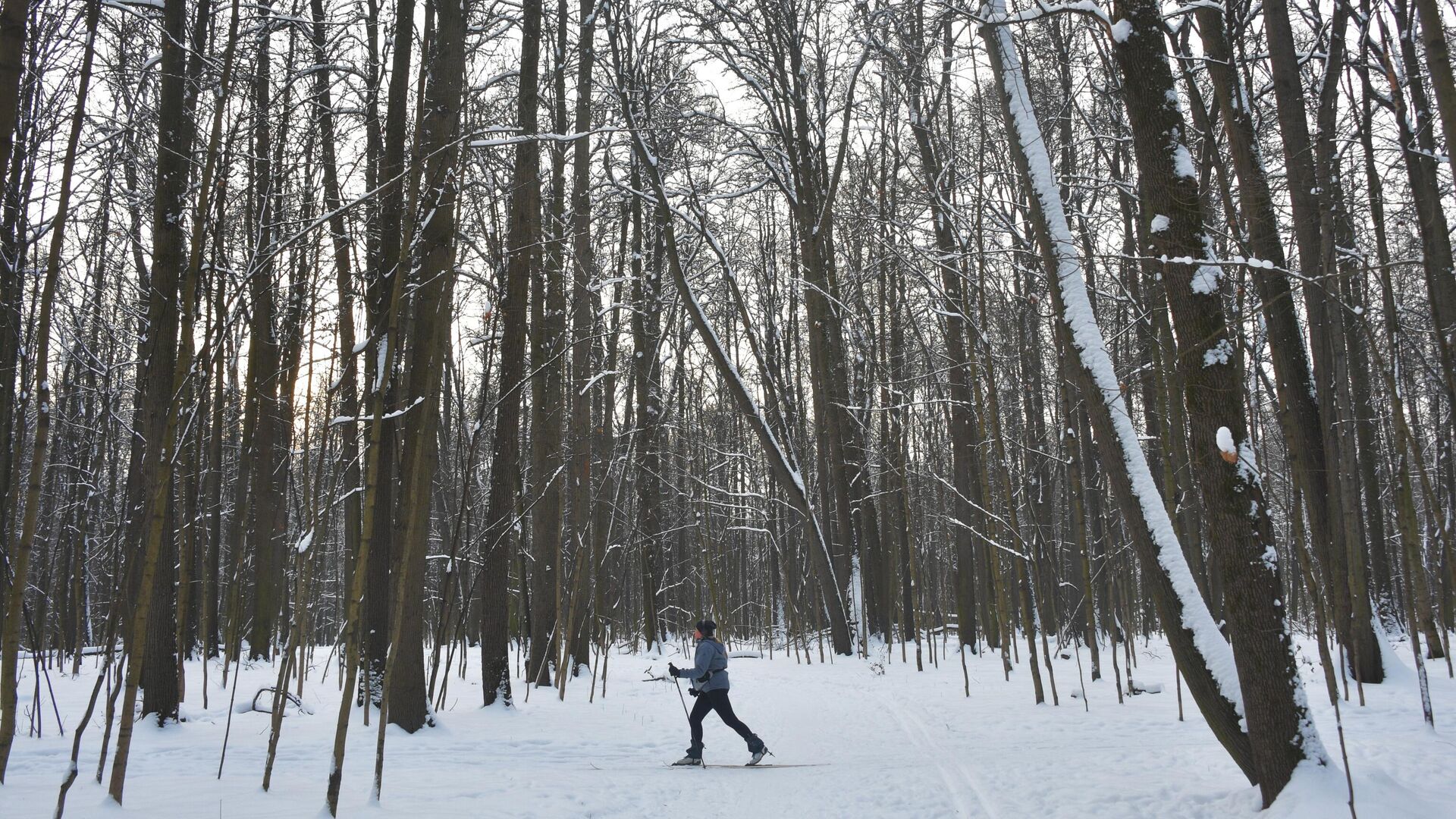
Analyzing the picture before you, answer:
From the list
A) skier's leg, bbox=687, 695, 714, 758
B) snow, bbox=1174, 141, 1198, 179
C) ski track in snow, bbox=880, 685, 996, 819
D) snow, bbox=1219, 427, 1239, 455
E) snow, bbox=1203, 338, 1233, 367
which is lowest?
ski track in snow, bbox=880, 685, 996, 819

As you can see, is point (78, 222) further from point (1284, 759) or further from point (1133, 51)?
point (1284, 759)

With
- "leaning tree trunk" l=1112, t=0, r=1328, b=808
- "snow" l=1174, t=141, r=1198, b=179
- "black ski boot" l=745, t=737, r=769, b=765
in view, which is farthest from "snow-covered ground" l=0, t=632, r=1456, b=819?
"snow" l=1174, t=141, r=1198, b=179

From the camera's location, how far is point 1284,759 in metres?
5.02

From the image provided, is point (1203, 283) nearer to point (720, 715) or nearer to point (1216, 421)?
point (1216, 421)

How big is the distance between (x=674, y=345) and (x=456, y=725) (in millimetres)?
12002

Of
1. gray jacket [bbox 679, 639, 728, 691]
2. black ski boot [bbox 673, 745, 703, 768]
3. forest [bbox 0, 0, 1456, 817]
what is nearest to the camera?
forest [bbox 0, 0, 1456, 817]

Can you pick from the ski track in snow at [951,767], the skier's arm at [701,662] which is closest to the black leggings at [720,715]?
the skier's arm at [701,662]

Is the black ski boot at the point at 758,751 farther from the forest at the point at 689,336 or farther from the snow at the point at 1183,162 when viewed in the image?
the snow at the point at 1183,162

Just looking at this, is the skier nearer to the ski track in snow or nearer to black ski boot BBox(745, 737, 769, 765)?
black ski boot BBox(745, 737, 769, 765)

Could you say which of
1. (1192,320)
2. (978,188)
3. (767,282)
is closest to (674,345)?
(767,282)

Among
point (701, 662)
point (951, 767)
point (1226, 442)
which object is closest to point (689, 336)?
point (701, 662)

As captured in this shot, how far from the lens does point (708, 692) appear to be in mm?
7953

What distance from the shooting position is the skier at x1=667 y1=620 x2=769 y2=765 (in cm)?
764

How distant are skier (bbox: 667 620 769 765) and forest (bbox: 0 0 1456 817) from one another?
1703 millimetres
